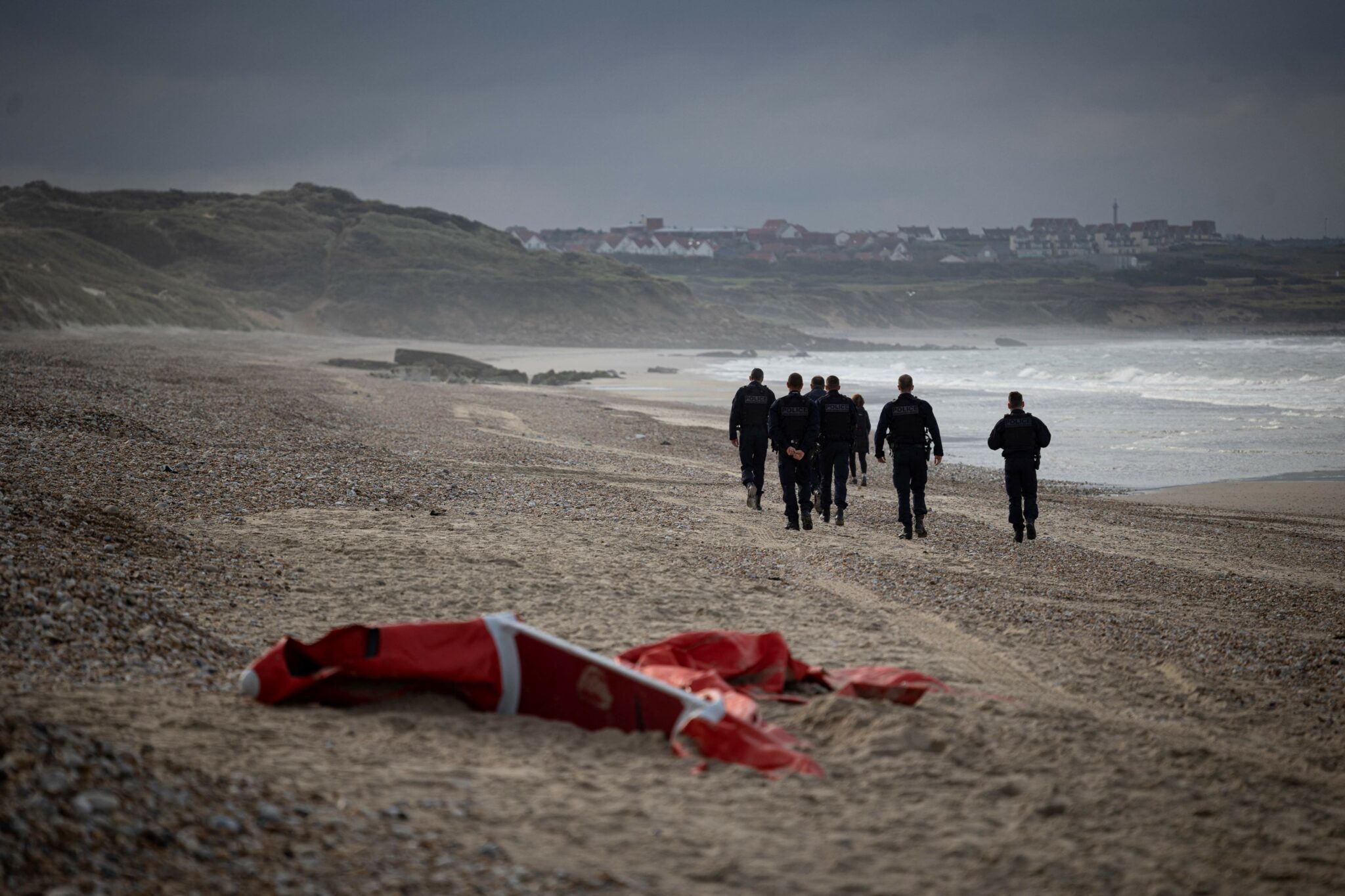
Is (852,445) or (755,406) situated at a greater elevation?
(755,406)

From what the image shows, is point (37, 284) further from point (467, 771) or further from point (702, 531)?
point (467, 771)

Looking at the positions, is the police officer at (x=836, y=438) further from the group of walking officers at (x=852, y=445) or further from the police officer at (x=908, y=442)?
the police officer at (x=908, y=442)

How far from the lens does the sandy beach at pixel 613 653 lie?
368 centimetres

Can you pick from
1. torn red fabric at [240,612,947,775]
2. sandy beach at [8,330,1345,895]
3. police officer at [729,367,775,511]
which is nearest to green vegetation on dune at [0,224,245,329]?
sandy beach at [8,330,1345,895]

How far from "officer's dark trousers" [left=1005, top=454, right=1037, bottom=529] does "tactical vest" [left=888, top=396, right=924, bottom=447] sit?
1025 millimetres

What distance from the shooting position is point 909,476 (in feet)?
39.2

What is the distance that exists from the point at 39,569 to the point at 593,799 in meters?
4.18

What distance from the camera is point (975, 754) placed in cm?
492

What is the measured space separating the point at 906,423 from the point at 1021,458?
4.35 feet

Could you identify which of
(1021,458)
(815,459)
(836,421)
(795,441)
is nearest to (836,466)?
(815,459)

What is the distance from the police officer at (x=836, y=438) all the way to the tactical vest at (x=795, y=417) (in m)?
0.21

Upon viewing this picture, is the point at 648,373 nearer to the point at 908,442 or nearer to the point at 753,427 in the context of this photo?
the point at 753,427

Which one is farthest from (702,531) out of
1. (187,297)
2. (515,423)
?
(187,297)

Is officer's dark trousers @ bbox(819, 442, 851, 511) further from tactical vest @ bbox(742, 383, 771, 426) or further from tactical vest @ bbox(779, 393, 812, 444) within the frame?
tactical vest @ bbox(742, 383, 771, 426)
